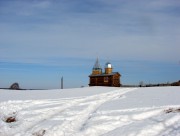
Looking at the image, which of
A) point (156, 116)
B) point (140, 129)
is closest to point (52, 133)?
point (140, 129)

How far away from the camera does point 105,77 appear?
62.0 metres

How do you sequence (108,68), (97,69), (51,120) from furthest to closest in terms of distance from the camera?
(97,69) → (108,68) → (51,120)

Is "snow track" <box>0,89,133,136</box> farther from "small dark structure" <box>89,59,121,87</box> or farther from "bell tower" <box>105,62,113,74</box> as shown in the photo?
"bell tower" <box>105,62,113,74</box>

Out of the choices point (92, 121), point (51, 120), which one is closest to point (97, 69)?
point (51, 120)

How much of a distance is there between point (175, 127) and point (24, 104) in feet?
33.9

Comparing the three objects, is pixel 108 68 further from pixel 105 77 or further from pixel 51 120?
pixel 51 120

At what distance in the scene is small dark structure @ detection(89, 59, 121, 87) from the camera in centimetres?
6084

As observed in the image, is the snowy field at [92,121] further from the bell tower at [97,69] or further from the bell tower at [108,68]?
the bell tower at [97,69]

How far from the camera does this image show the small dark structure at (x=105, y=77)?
60.8m

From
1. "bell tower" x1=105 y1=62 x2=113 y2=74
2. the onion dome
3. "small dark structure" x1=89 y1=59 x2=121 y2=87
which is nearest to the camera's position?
"small dark structure" x1=89 y1=59 x2=121 y2=87

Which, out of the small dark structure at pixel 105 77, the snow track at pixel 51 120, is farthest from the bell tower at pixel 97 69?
the snow track at pixel 51 120

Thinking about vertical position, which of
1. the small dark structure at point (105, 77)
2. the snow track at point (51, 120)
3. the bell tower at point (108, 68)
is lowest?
the snow track at point (51, 120)

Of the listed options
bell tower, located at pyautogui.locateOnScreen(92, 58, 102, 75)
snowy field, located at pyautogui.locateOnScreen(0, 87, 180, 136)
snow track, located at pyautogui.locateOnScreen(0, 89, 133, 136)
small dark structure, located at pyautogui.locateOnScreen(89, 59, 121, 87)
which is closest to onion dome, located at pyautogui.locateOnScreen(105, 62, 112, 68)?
small dark structure, located at pyautogui.locateOnScreen(89, 59, 121, 87)

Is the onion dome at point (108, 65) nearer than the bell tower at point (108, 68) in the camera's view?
No
